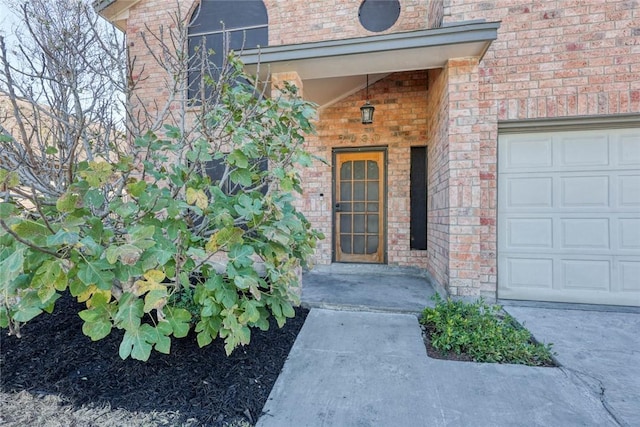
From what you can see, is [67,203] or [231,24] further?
[231,24]

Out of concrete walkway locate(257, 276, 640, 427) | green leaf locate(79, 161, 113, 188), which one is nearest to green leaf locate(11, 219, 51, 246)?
green leaf locate(79, 161, 113, 188)

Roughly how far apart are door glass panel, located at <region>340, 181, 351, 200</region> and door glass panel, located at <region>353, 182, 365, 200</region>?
9cm

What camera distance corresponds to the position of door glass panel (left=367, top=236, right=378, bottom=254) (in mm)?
5402

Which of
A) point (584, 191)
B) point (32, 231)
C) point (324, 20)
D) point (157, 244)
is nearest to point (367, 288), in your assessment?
point (584, 191)

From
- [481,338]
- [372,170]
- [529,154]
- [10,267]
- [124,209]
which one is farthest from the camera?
[372,170]

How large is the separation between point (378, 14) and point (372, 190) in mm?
2794

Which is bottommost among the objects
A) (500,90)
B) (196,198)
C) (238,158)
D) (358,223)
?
(358,223)

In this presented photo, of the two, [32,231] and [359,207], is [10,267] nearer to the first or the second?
[32,231]

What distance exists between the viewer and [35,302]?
1.50m

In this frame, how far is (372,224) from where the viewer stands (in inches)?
213

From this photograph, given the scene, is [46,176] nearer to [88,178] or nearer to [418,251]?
[88,178]

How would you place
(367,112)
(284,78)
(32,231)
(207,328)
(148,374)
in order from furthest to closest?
(367,112)
(284,78)
(148,374)
(207,328)
(32,231)

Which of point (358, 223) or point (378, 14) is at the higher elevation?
point (378, 14)

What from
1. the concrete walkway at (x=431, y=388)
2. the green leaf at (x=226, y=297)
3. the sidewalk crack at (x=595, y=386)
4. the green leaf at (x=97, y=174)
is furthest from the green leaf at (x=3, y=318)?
the sidewalk crack at (x=595, y=386)
